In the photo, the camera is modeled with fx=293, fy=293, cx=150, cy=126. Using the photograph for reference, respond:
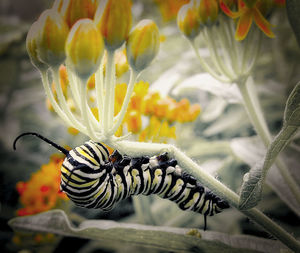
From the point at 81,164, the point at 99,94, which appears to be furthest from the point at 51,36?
the point at 81,164

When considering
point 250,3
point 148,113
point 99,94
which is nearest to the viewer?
point 99,94

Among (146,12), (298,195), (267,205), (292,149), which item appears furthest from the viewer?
(146,12)

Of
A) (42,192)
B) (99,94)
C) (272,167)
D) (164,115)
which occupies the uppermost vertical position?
(99,94)

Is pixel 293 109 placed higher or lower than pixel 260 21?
lower

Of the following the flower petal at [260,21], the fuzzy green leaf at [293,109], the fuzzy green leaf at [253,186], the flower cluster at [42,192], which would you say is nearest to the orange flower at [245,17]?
the flower petal at [260,21]

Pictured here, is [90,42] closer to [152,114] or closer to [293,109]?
[293,109]

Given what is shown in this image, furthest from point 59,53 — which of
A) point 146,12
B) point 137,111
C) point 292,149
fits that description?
point 146,12

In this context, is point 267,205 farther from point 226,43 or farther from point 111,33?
point 111,33
